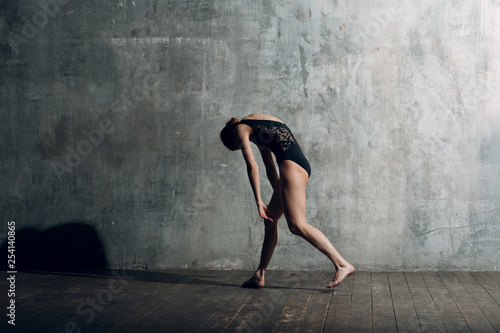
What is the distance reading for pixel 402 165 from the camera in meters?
4.89

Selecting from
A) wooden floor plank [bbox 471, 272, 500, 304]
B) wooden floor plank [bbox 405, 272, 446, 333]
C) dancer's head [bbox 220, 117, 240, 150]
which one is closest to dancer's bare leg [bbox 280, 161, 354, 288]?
dancer's head [bbox 220, 117, 240, 150]

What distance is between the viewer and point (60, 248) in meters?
5.21

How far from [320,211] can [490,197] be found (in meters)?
1.45

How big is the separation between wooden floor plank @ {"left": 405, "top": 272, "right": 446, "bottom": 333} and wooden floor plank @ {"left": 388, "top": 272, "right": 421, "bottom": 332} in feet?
0.10

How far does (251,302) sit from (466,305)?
140 cm

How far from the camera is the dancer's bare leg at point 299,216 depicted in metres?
3.98

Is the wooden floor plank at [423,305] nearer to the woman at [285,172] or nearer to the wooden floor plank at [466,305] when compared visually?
the wooden floor plank at [466,305]

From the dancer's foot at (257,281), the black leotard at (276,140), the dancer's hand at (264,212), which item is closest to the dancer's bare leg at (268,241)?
the dancer's foot at (257,281)

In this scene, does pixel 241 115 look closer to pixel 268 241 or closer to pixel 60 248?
pixel 268 241

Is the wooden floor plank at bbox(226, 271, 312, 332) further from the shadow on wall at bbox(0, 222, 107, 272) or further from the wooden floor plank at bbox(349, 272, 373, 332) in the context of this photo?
the shadow on wall at bbox(0, 222, 107, 272)

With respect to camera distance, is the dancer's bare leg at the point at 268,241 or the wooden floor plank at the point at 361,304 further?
the dancer's bare leg at the point at 268,241

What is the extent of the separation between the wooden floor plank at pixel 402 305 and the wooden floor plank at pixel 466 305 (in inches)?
11.7

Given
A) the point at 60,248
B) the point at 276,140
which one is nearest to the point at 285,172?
the point at 276,140

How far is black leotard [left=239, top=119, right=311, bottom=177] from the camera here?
4.07 m
